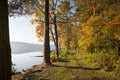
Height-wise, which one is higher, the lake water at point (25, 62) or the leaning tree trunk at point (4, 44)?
the leaning tree trunk at point (4, 44)

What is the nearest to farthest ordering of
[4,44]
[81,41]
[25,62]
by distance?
[4,44] → [81,41] → [25,62]

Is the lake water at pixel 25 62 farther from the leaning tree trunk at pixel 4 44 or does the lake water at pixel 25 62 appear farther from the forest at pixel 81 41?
the leaning tree trunk at pixel 4 44

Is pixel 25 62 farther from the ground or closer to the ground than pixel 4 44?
closer to the ground

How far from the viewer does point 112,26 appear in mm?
12812

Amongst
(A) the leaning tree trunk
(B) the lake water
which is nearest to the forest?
(A) the leaning tree trunk

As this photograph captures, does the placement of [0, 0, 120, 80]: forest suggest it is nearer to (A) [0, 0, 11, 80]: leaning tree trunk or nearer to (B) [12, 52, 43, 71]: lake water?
(A) [0, 0, 11, 80]: leaning tree trunk

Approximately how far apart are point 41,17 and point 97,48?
7390 millimetres

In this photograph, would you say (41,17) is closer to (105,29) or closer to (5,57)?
(105,29)

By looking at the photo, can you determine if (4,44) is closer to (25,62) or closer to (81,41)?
(81,41)

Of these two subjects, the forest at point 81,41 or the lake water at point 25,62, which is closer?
the forest at point 81,41

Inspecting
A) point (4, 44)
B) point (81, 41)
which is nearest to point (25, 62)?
point (81, 41)

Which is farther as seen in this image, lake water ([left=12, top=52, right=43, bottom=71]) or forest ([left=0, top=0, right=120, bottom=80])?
lake water ([left=12, top=52, right=43, bottom=71])

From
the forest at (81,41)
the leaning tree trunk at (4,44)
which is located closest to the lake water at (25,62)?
the forest at (81,41)

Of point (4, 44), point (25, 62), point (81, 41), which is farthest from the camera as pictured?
point (25, 62)
